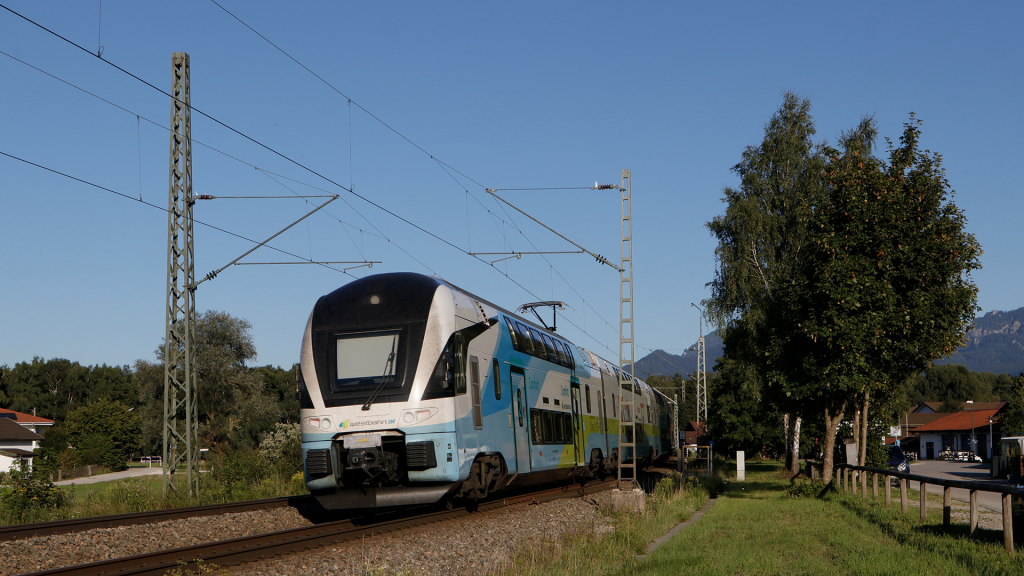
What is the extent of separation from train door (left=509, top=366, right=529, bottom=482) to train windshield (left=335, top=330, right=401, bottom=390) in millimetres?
3408

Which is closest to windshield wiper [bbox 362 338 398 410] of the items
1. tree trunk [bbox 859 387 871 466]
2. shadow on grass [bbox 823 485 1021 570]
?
shadow on grass [bbox 823 485 1021 570]

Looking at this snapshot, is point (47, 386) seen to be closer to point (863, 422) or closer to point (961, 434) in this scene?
point (961, 434)

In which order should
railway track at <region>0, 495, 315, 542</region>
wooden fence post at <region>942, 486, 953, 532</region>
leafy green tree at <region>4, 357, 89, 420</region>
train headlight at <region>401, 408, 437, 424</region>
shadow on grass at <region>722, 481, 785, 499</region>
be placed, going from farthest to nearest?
1. leafy green tree at <region>4, 357, 89, 420</region>
2. shadow on grass at <region>722, 481, 785, 499</region>
3. train headlight at <region>401, 408, 437, 424</region>
4. railway track at <region>0, 495, 315, 542</region>
5. wooden fence post at <region>942, 486, 953, 532</region>

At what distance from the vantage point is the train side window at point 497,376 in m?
16.3

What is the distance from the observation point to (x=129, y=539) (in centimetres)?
1269

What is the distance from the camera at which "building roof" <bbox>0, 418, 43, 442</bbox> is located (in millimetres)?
68562

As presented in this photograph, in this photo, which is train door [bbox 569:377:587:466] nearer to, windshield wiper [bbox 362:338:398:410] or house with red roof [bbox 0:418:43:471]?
windshield wiper [bbox 362:338:398:410]

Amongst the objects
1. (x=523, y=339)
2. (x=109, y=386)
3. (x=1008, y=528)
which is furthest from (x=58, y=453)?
(x=109, y=386)

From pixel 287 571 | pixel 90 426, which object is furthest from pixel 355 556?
pixel 90 426

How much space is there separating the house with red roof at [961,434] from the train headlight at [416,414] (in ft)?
251

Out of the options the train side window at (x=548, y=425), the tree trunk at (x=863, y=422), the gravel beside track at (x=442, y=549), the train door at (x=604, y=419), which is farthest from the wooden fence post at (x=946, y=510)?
the train door at (x=604, y=419)

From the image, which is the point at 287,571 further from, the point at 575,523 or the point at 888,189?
the point at 888,189

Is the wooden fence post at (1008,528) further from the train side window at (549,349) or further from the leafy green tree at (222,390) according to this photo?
the leafy green tree at (222,390)

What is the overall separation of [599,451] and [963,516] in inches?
429
